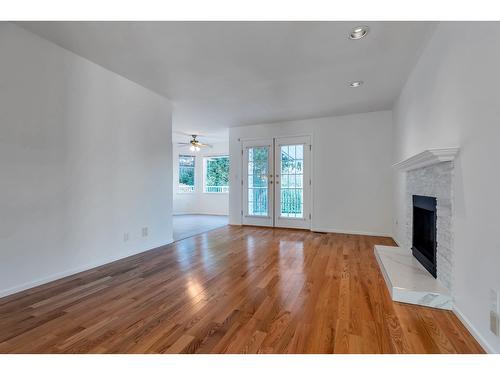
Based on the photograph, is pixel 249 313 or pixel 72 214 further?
pixel 72 214

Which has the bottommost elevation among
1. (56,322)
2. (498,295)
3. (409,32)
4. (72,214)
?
(56,322)

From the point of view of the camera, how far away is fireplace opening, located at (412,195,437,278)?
7.47 feet

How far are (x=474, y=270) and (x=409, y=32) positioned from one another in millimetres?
2030

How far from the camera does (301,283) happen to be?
7.80 feet

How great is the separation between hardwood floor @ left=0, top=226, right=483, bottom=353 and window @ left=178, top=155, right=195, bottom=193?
5516 millimetres

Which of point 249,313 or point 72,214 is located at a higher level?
point 72,214

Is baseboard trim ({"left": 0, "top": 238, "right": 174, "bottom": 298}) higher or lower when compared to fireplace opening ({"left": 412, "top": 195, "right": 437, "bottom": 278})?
lower

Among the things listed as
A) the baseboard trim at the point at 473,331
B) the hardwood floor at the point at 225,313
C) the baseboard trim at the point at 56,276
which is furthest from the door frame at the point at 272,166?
the baseboard trim at the point at 473,331

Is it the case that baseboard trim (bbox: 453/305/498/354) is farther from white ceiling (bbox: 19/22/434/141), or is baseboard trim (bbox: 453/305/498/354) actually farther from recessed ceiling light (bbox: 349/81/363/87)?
recessed ceiling light (bbox: 349/81/363/87)

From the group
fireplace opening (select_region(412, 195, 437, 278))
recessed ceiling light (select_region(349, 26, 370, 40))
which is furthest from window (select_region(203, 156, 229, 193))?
recessed ceiling light (select_region(349, 26, 370, 40))

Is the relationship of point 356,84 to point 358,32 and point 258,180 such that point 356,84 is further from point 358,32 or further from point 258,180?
point 258,180

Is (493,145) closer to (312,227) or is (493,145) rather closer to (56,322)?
(56,322)

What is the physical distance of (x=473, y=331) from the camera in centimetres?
151
